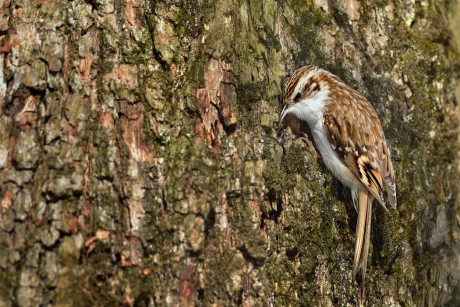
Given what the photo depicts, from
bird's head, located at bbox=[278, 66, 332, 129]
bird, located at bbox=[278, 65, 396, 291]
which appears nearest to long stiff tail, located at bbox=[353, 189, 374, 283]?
bird, located at bbox=[278, 65, 396, 291]

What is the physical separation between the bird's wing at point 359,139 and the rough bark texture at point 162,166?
277 millimetres

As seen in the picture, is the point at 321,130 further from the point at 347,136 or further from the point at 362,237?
the point at 362,237

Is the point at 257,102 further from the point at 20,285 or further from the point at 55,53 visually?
the point at 20,285

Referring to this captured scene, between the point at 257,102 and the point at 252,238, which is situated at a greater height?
the point at 257,102

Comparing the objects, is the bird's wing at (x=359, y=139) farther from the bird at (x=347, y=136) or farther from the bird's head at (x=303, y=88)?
the bird's head at (x=303, y=88)

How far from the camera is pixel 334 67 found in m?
2.58

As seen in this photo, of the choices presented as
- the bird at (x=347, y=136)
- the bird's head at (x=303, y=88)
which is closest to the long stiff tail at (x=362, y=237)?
the bird at (x=347, y=136)

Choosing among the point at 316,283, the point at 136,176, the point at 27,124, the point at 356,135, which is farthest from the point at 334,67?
the point at 27,124

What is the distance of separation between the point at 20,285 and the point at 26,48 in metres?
0.69

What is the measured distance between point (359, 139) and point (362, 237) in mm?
588

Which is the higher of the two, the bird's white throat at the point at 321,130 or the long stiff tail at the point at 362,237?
the bird's white throat at the point at 321,130

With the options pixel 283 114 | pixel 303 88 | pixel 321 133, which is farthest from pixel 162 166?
pixel 321 133

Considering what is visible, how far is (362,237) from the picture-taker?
7.81 feet

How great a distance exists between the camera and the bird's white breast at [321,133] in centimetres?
250
